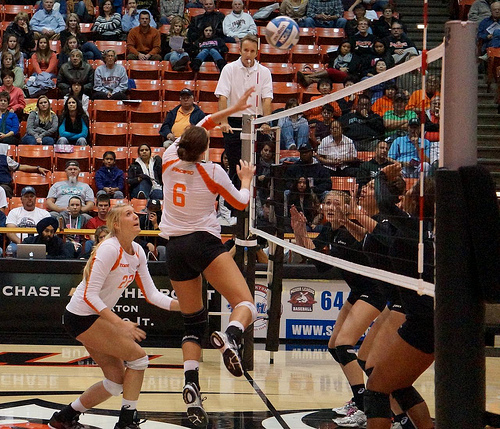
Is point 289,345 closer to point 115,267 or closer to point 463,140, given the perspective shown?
point 115,267

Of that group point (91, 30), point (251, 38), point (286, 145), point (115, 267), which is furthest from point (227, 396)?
point (91, 30)

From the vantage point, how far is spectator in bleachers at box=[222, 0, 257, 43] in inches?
615

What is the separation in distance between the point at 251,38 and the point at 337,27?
860 centimetres

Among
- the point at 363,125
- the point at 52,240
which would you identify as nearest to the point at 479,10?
the point at 52,240

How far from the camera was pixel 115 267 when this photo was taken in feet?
18.3

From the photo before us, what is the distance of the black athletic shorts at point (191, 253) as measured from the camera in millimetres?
5730

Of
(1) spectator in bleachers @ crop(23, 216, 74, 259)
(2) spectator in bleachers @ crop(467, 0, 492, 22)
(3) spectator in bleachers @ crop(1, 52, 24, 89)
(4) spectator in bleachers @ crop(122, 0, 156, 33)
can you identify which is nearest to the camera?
(1) spectator in bleachers @ crop(23, 216, 74, 259)

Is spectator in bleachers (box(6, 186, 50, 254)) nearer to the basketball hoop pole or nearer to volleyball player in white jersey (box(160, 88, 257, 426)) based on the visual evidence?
volleyball player in white jersey (box(160, 88, 257, 426))

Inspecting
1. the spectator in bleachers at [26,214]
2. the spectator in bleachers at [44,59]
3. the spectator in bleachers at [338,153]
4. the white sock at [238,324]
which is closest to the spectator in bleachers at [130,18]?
the spectator in bleachers at [44,59]

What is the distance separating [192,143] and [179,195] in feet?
1.39

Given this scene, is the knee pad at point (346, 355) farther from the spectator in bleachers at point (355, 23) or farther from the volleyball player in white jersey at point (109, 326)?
the spectator in bleachers at point (355, 23)

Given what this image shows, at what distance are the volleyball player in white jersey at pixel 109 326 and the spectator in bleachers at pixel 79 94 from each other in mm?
8434

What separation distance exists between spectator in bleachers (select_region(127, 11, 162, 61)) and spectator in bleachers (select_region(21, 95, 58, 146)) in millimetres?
2566

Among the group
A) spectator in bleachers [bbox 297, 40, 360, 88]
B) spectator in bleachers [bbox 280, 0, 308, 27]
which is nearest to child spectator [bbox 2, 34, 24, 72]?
spectator in bleachers [bbox 297, 40, 360, 88]
